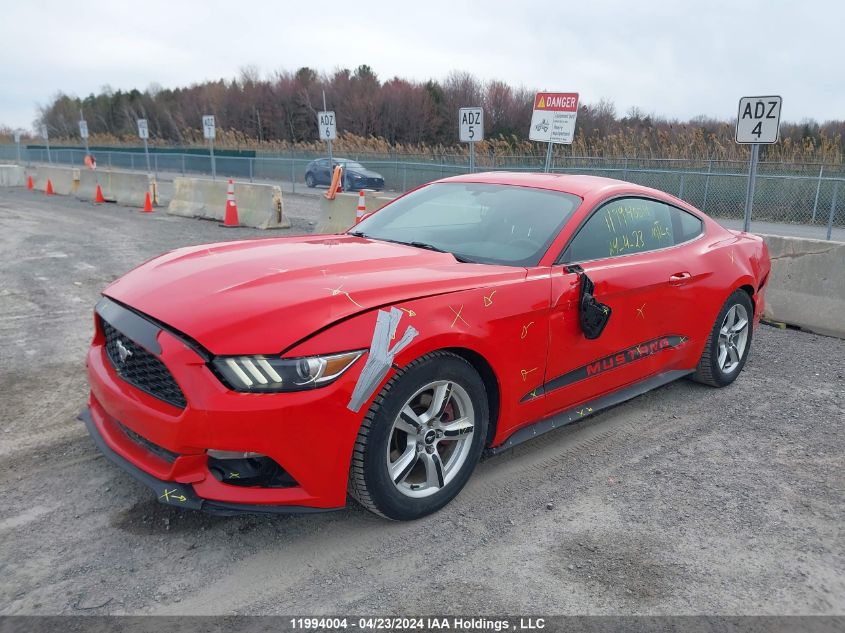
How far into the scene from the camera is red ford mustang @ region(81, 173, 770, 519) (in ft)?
9.04

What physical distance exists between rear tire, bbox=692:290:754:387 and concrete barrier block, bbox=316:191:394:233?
7.61 metres

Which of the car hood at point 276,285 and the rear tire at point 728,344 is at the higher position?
the car hood at point 276,285

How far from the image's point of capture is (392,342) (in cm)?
294

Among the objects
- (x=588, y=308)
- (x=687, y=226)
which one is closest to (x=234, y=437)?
(x=588, y=308)

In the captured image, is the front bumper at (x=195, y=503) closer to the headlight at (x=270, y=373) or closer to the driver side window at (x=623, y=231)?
the headlight at (x=270, y=373)

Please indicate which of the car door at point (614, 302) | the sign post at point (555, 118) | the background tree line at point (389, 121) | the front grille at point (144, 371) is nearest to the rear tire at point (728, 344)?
the car door at point (614, 302)

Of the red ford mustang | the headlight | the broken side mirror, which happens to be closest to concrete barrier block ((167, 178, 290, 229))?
the red ford mustang

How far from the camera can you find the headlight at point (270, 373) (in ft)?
8.88

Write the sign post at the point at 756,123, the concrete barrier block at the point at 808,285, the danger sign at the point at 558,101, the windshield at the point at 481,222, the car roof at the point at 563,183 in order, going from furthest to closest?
1. the danger sign at the point at 558,101
2. the sign post at the point at 756,123
3. the concrete barrier block at the point at 808,285
4. the car roof at the point at 563,183
5. the windshield at the point at 481,222

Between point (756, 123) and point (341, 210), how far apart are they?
7.16 metres

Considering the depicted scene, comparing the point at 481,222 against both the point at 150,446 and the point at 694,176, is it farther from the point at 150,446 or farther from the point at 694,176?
the point at 694,176

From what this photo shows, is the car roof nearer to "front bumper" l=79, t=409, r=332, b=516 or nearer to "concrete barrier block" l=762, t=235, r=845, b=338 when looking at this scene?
"front bumper" l=79, t=409, r=332, b=516

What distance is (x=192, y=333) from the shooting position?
2.78 metres

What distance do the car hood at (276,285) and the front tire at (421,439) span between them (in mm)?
388
